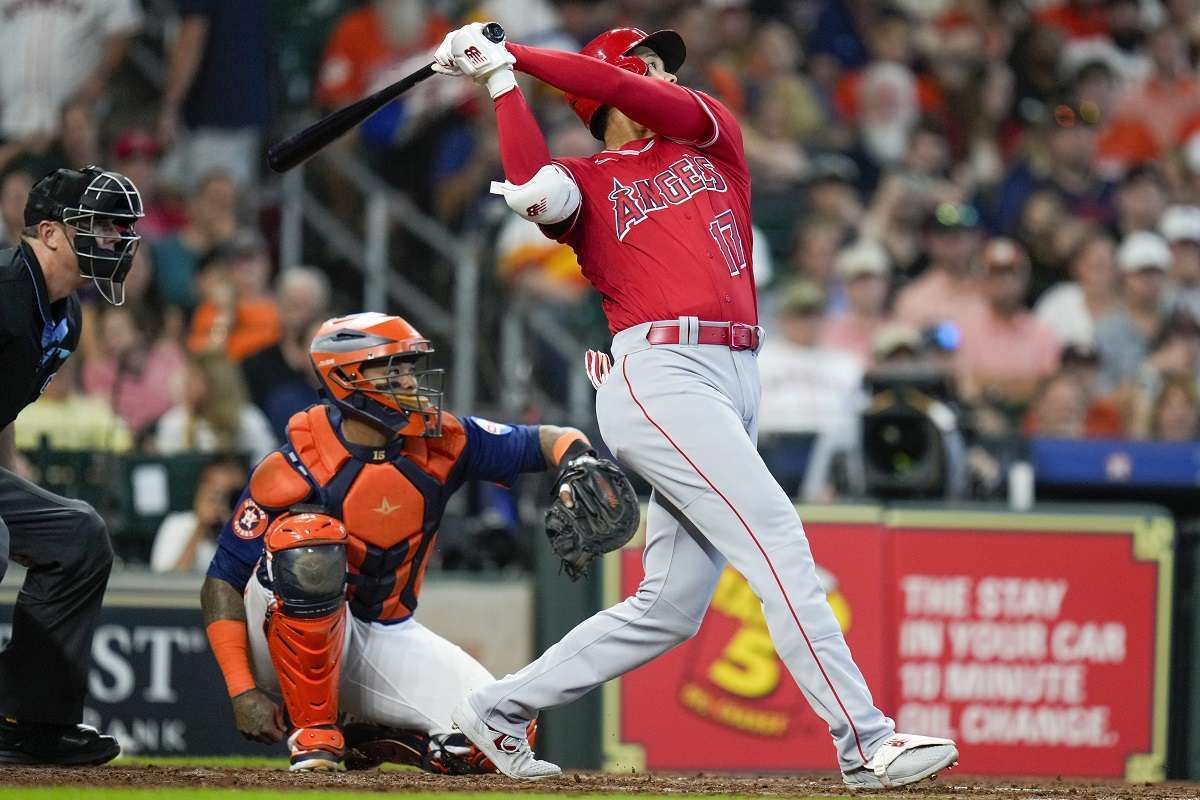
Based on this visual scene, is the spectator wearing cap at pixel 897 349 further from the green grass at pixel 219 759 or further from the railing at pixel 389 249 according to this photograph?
the green grass at pixel 219 759

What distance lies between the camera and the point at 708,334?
15.1ft

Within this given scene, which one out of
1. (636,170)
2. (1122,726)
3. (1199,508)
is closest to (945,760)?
(636,170)

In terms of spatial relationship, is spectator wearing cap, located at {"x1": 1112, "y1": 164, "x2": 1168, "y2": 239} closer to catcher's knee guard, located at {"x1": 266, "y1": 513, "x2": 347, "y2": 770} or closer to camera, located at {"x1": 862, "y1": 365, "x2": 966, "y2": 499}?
camera, located at {"x1": 862, "y1": 365, "x2": 966, "y2": 499}

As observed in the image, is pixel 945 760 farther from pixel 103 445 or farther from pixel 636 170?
pixel 103 445

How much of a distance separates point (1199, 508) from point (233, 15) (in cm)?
575

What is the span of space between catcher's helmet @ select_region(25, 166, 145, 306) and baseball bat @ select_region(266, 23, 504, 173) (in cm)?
45

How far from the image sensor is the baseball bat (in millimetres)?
5039

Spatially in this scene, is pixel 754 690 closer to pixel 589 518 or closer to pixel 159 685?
pixel 159 685

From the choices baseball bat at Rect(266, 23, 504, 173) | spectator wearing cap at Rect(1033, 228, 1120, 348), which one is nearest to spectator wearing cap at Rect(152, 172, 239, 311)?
baseball bat at Rect(266, 23, 504, 173)

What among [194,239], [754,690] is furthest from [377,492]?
[194,239]

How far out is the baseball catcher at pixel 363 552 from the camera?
514cm

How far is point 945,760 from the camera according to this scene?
4.41 metres

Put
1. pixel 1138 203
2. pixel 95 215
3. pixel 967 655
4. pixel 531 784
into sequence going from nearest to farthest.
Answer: pixel 531 784 → pixel 95 215 → pixel 967 655 → pixel 1138 203

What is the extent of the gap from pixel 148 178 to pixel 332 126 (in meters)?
4.89
